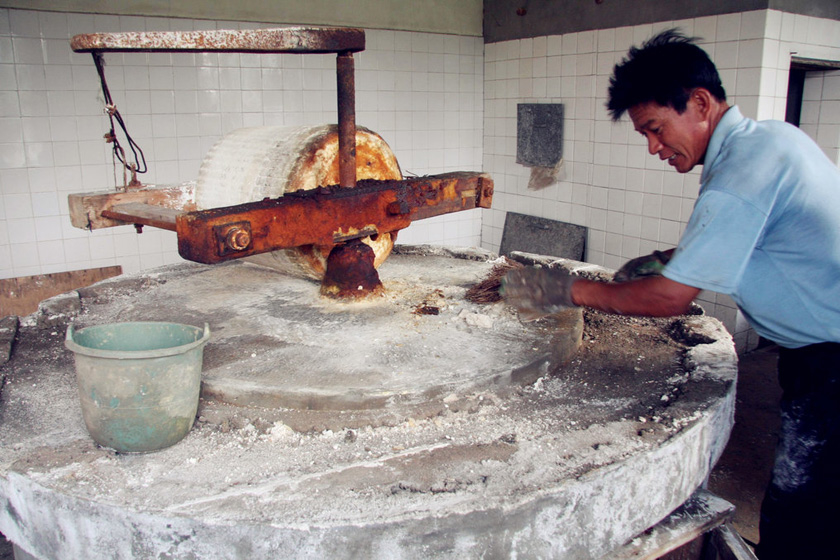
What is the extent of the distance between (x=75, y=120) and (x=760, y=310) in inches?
197

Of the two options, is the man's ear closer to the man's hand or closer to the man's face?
the man's face

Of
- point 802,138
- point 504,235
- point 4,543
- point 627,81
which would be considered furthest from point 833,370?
point 504,235

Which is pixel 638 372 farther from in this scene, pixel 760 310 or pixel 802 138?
pixel 802 138

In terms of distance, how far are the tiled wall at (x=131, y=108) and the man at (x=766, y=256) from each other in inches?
171

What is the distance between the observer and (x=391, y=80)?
20.8ft

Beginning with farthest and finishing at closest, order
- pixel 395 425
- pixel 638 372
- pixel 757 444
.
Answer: pixel 757 444 → pixel 638 372 → pixel 395 425

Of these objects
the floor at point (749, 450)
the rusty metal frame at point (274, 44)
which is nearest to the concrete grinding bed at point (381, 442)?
the rusty metal frame at point (274, 44)

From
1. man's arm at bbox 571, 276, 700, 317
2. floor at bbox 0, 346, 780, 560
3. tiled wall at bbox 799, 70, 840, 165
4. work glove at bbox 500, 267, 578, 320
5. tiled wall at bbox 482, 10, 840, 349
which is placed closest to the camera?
man's arm at bbox 571, 276, 700, 317

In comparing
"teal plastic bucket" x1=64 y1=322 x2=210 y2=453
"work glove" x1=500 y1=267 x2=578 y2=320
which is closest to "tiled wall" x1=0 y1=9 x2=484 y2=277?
"teal plastic bucket" x1=64 y1=322 x2=210 y2=453

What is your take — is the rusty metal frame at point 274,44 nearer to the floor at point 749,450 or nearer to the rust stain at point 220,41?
the rust stain at point 220,41

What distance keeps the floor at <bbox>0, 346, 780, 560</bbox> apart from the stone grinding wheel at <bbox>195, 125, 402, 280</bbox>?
176 cm

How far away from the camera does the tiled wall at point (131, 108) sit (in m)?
4.76

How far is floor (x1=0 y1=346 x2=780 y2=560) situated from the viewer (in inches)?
120

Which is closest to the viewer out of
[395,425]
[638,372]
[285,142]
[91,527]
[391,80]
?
[91,527]
